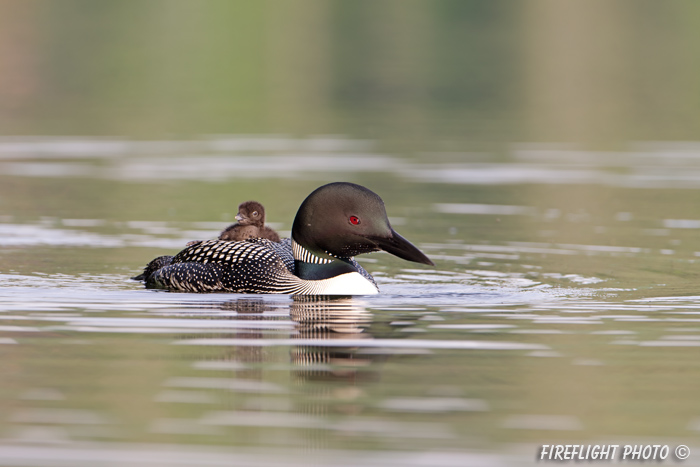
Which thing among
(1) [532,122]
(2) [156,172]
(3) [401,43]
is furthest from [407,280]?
(3) [401,43]

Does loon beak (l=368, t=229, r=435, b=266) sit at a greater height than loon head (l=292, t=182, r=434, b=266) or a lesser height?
lesser

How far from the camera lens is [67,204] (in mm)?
12133

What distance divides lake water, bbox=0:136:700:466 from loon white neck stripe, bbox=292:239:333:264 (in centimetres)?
36

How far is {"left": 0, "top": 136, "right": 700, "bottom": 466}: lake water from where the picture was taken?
186 inches

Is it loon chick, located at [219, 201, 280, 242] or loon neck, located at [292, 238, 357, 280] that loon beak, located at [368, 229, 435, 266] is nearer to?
loon neck, located at [292, 238, 357, 280]

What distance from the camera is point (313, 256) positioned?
8.02 m

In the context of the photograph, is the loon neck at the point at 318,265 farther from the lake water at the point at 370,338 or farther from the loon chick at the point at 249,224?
the loon chick at the point at 249,224

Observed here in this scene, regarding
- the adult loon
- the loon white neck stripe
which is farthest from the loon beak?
the loon white neck stripe

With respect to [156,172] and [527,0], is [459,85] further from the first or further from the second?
[527,0]

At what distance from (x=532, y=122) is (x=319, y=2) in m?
31.6

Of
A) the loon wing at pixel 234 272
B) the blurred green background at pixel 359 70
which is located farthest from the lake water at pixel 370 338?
the blurred green background at pixel 359 70

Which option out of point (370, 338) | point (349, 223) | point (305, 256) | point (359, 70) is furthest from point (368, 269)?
point (359, 70)

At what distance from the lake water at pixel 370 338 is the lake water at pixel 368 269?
20mm

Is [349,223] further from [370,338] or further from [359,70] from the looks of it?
[359,70]
